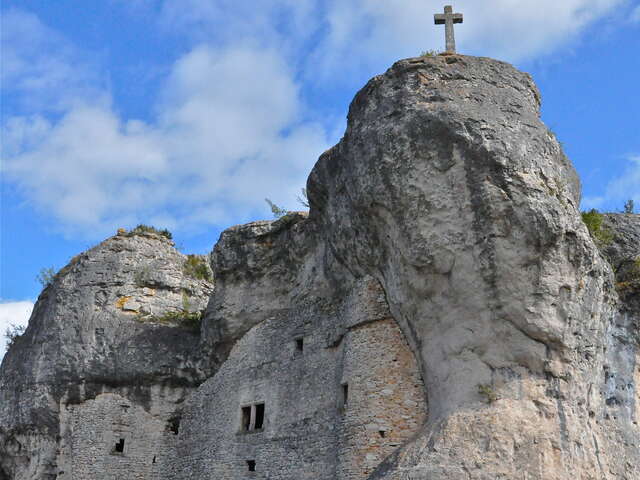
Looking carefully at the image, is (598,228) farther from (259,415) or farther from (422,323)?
(259,415)

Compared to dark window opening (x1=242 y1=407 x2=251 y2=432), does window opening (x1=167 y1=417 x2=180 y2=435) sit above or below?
above

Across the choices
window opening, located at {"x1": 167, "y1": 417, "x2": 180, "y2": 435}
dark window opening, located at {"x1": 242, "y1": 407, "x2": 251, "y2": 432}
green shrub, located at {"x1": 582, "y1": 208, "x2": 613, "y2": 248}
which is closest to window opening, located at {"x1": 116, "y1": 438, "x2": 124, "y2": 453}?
window opening, located at {"x1": 167, "y1": 417, "x2": 180, "y2": 435}

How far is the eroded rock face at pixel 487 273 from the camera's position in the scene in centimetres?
1318

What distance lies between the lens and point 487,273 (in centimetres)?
1377

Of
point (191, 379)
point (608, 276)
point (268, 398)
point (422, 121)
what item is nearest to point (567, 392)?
point (608, 276)

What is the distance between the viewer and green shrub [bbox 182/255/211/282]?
79.5ft

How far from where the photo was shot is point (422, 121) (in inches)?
578

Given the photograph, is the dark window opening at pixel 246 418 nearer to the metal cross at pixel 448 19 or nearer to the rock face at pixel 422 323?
the rock face at pixel 422 323

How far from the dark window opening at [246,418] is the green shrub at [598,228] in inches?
315

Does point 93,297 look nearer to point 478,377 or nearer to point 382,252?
point 382,252

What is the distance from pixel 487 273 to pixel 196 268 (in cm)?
1233

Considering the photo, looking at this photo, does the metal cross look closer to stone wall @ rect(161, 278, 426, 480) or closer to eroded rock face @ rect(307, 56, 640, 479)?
eroded rock face @ rect(307, 56, 640, 479)

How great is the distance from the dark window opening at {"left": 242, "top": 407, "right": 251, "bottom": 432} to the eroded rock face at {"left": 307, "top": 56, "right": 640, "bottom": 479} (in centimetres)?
496

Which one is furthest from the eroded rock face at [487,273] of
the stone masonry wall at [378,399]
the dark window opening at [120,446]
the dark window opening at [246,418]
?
the dark window opening at [120,446]
